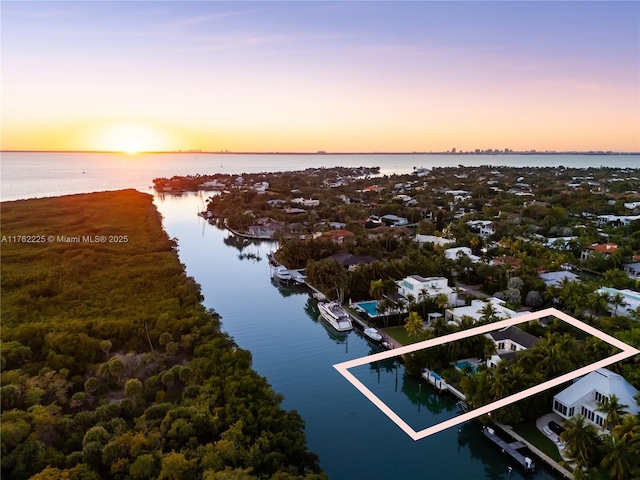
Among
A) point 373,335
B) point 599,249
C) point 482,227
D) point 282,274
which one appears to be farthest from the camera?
point 482,227

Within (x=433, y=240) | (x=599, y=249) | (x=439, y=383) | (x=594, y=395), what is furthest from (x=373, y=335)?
(x=599, y=249)

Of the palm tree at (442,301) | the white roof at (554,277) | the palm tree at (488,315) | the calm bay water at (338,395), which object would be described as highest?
the palm tree at (488,315)

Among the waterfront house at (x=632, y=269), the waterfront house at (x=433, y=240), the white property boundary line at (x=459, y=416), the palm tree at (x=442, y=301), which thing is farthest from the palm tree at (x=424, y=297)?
the white property boundary line at (x=459, y=416)

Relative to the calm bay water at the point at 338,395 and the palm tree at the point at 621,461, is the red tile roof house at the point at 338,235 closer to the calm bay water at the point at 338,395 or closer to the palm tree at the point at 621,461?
the calm bay water at the point at 338,395

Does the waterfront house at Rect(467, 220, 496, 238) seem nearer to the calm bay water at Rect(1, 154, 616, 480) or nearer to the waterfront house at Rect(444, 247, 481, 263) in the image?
the waterfront house at Rect(444, 247, 481, 263)

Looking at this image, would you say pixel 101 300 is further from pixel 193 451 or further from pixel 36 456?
pixel 193 451

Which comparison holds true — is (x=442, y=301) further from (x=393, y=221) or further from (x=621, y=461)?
(x=393, y=221)
